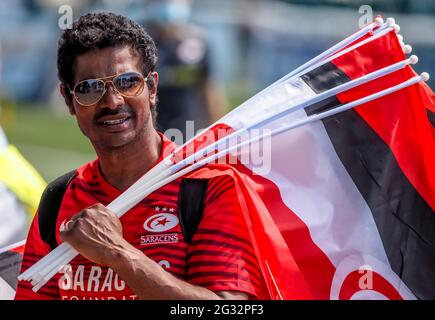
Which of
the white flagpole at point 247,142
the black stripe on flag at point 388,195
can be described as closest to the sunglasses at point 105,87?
the white flagpole at point 247,142

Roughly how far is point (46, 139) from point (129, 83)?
1332 centimetres

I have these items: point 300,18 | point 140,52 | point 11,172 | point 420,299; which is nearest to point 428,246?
point 420,299

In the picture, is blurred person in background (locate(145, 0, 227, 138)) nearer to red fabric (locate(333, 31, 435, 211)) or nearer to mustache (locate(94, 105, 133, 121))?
red fabric (locate(333, 31, 435, 211))

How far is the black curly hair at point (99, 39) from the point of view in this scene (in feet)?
12.2

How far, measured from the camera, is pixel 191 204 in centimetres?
356

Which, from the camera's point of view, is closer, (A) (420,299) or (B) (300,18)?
(A) (420,299)

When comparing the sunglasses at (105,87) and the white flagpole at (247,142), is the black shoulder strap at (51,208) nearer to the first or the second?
the white flagpole at (247,142)

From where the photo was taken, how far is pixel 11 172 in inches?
212

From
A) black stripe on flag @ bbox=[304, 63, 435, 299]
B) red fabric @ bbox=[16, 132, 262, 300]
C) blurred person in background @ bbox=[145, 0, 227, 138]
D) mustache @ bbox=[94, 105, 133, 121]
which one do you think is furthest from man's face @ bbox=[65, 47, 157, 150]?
blurred person in background @ bbox=[145, 0, 227, 138]

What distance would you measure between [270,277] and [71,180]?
2.94ft

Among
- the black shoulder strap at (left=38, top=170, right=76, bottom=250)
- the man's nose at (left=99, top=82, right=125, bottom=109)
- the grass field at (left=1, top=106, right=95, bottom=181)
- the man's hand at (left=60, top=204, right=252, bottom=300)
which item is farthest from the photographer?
the grass field at (left=1, top=106, right=95, bottom=181)

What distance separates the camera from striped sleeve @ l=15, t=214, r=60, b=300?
3.76 m

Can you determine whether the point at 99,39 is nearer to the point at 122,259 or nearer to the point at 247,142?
the point at 247,142

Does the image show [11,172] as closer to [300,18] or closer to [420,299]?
[420,299]
